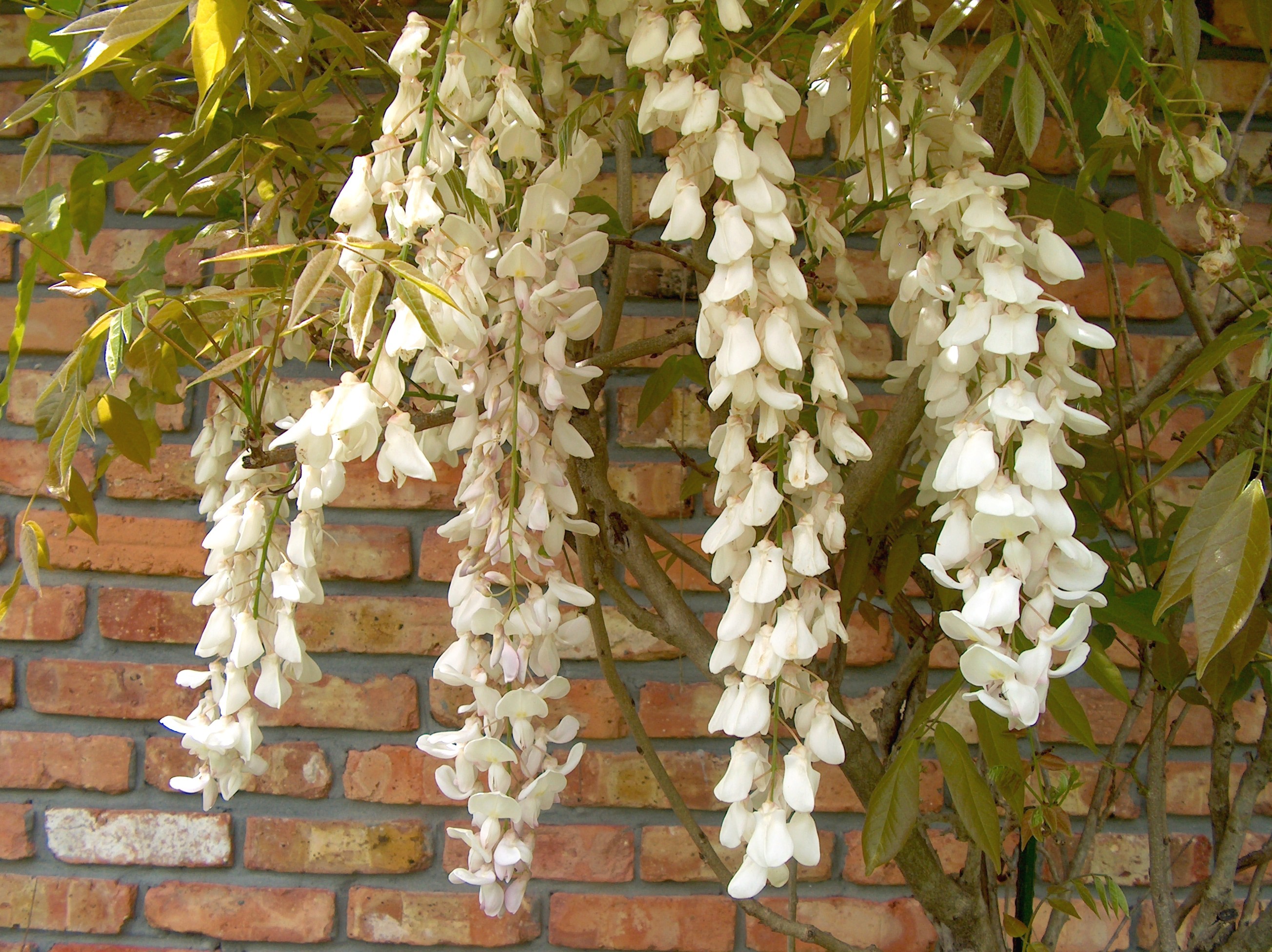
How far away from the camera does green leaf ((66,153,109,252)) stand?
0.62 metres

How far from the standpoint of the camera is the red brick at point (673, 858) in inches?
37.4

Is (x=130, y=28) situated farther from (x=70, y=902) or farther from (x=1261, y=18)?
(x=70, y=902)

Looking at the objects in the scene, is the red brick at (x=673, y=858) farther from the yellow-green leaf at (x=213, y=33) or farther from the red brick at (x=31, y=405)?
the yellow-green leaf at (x=213, y=33)

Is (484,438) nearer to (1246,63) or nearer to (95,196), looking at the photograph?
(95,196)

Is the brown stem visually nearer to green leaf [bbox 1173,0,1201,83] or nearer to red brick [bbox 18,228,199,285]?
green leaf [bbox 1173,0,1201,83]

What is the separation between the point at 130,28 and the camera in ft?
1.19

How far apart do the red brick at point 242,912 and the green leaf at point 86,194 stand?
70cm

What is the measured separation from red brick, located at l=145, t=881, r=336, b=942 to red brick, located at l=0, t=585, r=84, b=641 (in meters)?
0.30

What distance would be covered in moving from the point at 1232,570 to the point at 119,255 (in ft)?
3.46

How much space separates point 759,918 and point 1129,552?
1.78ft

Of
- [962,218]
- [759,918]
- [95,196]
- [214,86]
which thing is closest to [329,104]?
[95,196]

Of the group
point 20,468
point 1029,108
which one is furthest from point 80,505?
point 20,468

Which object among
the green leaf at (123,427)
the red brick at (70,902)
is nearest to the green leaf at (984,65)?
the green leaf at (123,427)

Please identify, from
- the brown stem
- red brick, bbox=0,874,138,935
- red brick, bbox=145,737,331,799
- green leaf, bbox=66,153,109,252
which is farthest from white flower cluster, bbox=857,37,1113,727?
red brick, bbox=0,874,138,935
